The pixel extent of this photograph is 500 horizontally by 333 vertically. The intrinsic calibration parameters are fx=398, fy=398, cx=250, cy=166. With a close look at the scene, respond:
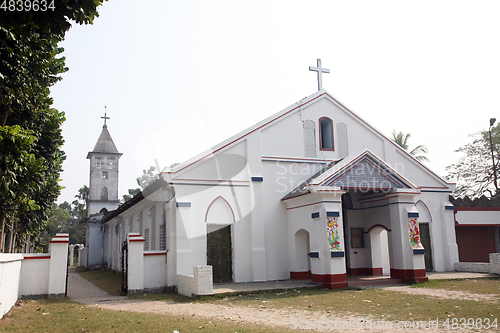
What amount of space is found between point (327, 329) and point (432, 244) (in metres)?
12.5

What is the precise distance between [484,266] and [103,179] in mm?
31095

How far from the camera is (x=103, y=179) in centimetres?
3706

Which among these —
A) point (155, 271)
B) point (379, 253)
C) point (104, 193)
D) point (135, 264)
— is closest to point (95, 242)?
point (104, 193)

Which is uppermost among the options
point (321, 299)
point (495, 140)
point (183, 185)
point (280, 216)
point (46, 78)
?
point (495, 140)

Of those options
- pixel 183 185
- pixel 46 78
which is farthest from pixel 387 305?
pixel 46 78

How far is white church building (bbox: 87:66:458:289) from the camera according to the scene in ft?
48.8

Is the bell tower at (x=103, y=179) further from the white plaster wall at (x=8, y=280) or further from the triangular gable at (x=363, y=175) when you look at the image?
the triangular gable at (x=363, y=175)

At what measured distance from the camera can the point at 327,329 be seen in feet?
26.9

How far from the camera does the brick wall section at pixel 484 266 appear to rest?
17.0 metres

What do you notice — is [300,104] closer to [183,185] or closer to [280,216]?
[280,216]

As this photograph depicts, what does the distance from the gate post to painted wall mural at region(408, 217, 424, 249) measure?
408 inches

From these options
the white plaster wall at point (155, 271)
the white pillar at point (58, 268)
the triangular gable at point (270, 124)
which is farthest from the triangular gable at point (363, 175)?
the white pillar at point (58, 268)

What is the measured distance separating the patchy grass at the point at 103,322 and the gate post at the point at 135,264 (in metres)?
3.26

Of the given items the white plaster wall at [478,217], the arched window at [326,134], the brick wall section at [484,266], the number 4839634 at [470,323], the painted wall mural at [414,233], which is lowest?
the number 4839634 at [470,323]
